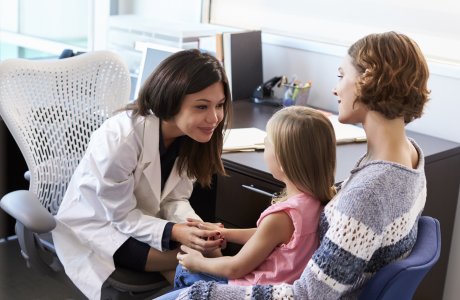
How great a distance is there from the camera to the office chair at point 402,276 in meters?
1.28

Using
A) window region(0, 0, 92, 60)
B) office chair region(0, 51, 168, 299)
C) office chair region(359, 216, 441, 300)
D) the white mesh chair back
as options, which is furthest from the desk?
window region(0, 0, 92, 60)

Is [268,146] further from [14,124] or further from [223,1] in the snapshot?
[223,1]

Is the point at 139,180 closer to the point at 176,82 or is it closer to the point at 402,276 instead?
the point at 176,82

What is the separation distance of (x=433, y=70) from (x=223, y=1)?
1.04 metres

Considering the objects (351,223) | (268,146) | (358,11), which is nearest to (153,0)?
(358,11)

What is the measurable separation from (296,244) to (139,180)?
0.56 m

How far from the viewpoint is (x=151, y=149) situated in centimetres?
186

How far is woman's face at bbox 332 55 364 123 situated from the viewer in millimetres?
1455

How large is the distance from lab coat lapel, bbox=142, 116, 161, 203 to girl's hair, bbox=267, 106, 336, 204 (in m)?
0.43

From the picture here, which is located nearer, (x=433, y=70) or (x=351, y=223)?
(x=351, y=223)

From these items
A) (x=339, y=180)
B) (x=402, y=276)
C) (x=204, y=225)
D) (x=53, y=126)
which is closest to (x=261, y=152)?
(x=339, y=180)

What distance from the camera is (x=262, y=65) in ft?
9.32

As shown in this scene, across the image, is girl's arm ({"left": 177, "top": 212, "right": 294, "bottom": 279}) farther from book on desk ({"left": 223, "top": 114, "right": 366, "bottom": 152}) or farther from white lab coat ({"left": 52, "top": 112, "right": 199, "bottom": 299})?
book on desk ({"left": 223, "top": 114, "right": 366, "bottom": 152})

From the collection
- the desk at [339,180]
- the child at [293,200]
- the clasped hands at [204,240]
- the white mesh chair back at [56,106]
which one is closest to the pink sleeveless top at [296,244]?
the child at [293,200]
